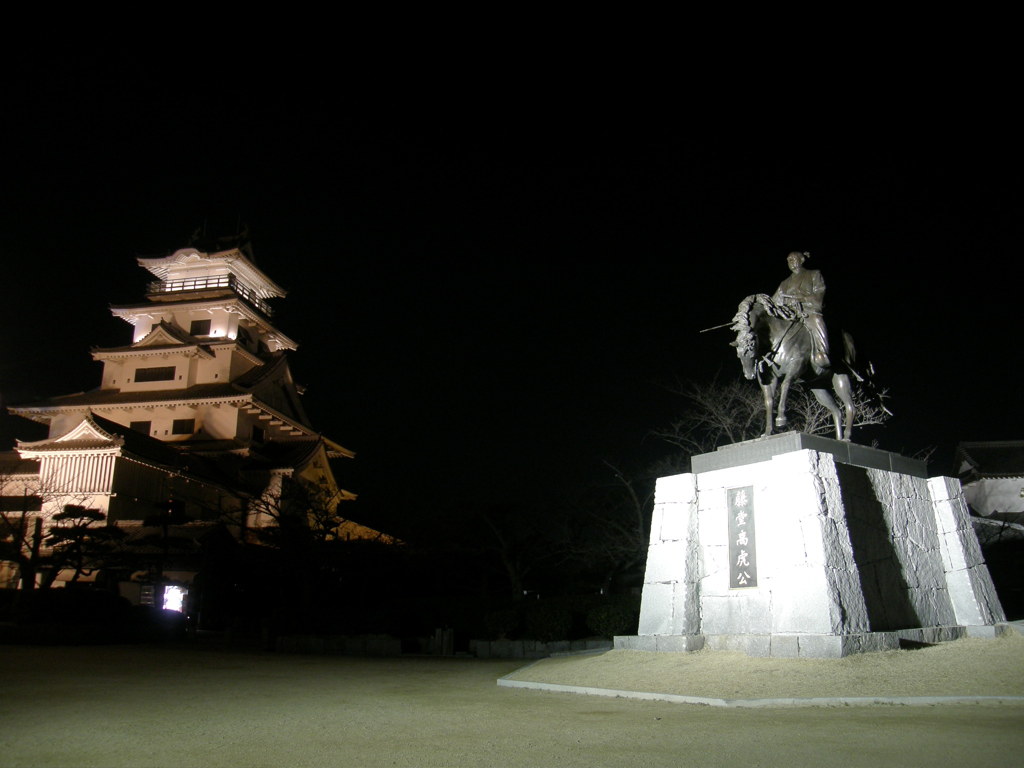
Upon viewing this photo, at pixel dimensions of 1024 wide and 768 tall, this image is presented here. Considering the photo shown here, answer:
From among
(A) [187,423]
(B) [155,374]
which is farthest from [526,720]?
(B) [155,374]

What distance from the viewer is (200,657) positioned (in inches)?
620

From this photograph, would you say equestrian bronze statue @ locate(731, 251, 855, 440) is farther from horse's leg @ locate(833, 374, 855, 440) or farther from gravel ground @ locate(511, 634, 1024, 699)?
gravel ground @ locate(511, 634, 1024, 699)

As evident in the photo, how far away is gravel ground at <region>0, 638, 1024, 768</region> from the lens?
5.31 meters

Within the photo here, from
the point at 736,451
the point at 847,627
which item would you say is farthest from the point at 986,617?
the point at 736,451

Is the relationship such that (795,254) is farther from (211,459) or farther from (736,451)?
(211,459)

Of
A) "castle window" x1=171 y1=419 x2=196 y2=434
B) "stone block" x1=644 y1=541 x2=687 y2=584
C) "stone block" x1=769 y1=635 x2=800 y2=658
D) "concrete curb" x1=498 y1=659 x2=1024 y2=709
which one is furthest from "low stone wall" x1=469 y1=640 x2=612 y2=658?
"castle window" x1=171 y1=419 x2=196 y2=434

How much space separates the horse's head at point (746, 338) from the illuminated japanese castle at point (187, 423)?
21.6 metres

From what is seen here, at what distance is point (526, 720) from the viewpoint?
6914mm

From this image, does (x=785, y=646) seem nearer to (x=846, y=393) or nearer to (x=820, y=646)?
(x=820, y=646)

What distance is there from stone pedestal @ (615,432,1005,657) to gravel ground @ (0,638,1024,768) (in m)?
0.52

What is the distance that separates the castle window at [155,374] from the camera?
130ft

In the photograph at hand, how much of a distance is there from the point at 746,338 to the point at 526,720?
242 inches

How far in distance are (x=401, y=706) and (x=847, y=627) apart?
5.04m

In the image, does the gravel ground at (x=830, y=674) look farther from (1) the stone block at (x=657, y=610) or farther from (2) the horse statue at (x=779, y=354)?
(2) the horse statue at (x=779, y=354)
